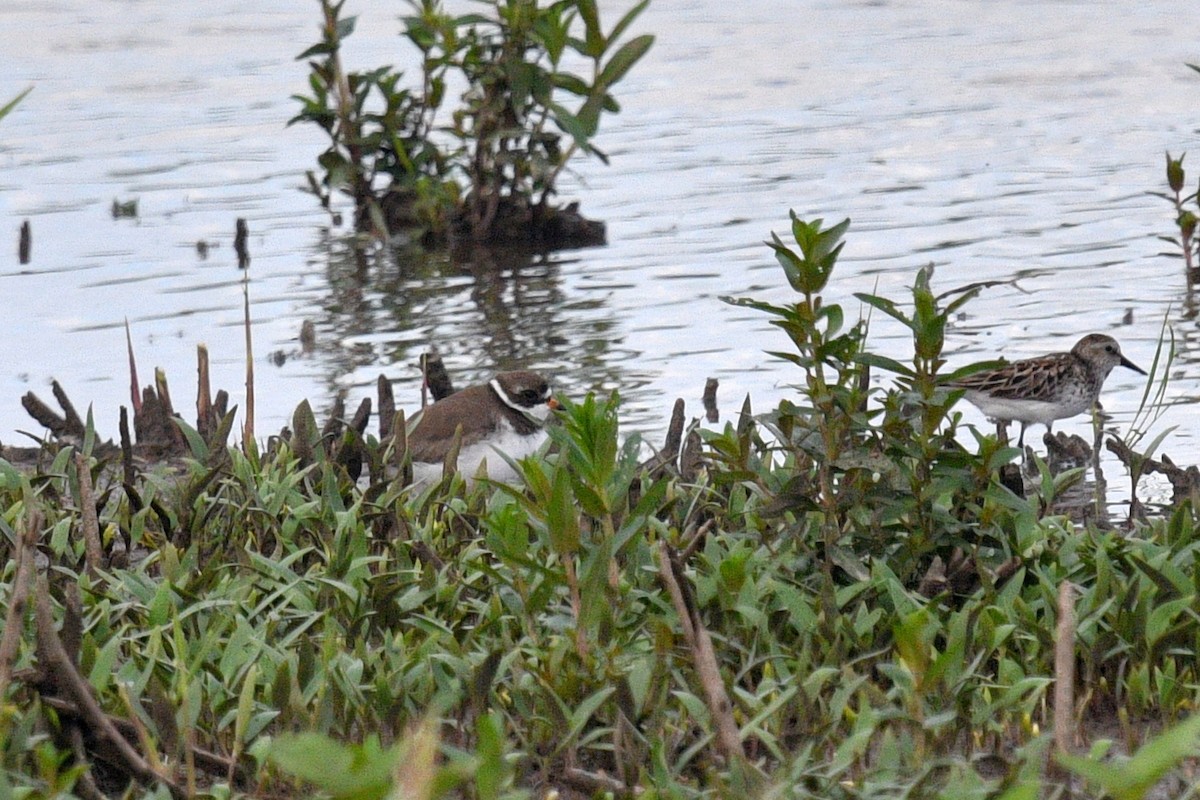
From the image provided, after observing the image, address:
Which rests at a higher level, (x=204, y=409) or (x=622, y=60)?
(x=622, y=60)

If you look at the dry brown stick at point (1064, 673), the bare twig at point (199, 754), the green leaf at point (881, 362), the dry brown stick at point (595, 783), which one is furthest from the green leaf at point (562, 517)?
the dry brown stick at point (1064, 673)

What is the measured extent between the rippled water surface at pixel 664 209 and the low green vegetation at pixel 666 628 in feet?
8.90

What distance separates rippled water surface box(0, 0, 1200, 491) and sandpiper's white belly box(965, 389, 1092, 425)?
412 millimetres

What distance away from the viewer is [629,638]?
3.99m

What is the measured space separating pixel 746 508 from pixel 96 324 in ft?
18.7

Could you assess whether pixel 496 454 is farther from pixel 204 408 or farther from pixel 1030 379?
pixel 1030 379

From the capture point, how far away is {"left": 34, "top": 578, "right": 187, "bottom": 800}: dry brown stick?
3.13 meters

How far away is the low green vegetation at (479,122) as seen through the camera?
1034 centimetres

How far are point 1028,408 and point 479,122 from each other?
445 centimetres

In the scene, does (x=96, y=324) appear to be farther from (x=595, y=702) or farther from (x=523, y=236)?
(x=595, y=702)

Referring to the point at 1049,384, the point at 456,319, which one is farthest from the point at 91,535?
the point at 456,319

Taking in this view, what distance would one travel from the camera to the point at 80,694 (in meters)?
3.21

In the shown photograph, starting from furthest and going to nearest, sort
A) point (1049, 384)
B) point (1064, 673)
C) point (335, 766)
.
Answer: point (1049, 384) < point (1064, 673) < point (335, 766)

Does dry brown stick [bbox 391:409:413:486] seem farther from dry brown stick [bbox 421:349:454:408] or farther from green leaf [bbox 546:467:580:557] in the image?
green leaf [bbox 546:467:580:557]
